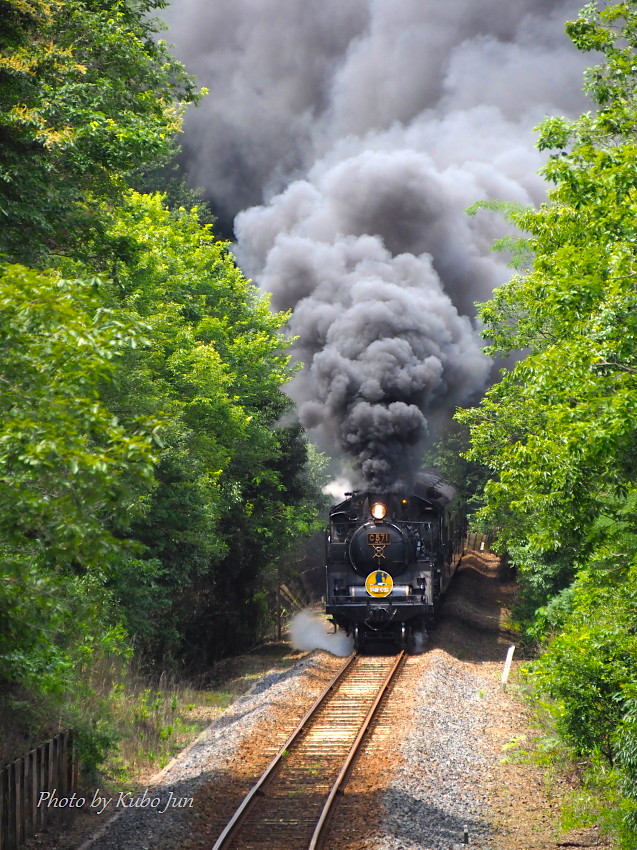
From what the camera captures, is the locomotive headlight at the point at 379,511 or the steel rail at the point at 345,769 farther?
the locomotive headlight at the point at 379,511

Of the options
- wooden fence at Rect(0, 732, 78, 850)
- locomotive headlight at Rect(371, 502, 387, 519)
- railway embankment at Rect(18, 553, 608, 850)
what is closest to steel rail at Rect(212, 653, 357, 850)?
A: railway embankment at Rect(18, 553, 608, 850)

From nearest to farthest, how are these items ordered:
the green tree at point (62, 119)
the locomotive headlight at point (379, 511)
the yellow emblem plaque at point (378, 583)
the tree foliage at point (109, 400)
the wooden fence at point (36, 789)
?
the tree foliage at point (109, 400)
the wooden fence at point (36, 789)
the green tree at point (62, 119)
the yellow emblem plaque at point (378, 583)
the locomotive headlight at point (379, 511)

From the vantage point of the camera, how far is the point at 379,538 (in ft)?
61.0

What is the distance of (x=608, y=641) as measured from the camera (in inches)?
380

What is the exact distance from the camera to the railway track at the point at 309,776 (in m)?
8.94

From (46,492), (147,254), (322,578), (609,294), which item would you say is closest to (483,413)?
(147,254)

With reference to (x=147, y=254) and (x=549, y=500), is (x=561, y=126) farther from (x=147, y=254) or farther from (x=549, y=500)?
(x=147, y=254)

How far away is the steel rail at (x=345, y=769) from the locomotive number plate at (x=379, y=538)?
274 cm

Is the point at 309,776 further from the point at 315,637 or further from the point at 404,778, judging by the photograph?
the point at 315,637

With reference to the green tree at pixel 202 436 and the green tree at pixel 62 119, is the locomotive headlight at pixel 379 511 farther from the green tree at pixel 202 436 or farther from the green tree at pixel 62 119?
the green tree at pixel 62 119

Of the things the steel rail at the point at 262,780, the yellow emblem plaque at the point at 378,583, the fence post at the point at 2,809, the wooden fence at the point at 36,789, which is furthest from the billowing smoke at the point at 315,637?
the fence post at the point at 2,809

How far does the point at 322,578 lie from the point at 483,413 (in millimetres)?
19779

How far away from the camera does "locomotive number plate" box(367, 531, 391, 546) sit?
1853 centimetres

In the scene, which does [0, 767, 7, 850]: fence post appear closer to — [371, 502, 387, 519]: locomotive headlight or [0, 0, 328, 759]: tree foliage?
[0, 0, 328, 759]: tree foliage
